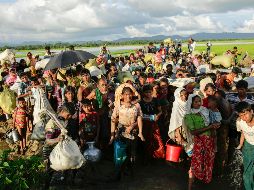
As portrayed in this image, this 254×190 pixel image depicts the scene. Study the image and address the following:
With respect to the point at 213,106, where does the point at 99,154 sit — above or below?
below

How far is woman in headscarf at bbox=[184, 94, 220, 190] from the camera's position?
6.39 m

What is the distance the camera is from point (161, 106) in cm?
779

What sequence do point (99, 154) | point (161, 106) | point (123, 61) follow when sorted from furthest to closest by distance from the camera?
point (123, 61)
point (161, 106)
point (99, 154)

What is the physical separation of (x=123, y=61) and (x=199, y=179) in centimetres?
1295

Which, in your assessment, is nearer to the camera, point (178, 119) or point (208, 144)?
point (208, 144)

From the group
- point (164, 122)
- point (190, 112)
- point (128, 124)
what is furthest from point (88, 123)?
point (190, 112)

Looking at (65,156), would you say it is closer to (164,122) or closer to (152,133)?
(152,133)

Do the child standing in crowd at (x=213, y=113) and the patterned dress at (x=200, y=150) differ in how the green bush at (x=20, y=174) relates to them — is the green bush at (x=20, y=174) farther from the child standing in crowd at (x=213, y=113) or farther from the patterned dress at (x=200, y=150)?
the child standing in crowd at (x=213, y=113)

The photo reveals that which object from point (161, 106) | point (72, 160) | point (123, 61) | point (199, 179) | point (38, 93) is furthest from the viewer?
point (123, 61)

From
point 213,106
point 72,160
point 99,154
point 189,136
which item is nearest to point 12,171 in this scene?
point 72,160

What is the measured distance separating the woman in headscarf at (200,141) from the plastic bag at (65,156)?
6.39 ft

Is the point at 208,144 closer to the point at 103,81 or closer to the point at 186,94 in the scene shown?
the point at 186,94

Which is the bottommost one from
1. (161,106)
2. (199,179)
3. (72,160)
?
(199,179)

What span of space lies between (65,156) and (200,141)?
2302 millimetres
